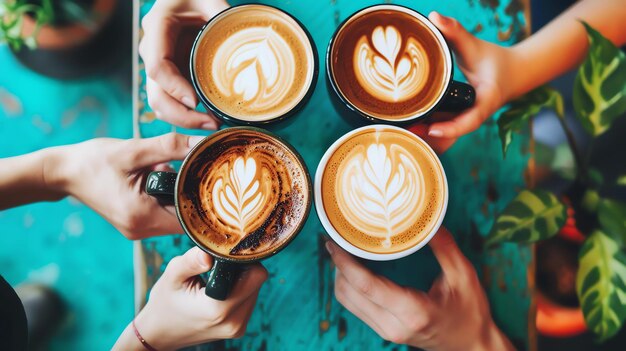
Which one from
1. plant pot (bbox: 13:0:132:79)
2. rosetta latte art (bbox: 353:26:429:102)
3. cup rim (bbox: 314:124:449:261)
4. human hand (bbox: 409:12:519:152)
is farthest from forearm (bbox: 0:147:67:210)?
human hand (bbox: 409:12:519:152)

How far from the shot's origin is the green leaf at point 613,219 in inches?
39.5

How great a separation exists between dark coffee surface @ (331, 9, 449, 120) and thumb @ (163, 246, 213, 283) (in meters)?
0.43

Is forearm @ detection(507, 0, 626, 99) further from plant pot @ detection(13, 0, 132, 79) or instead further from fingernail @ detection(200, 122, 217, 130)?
plant pot @ detection(13, 0, 132, 79)

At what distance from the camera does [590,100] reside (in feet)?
3.19

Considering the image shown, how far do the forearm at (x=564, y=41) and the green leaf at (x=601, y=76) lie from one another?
3.0 inches

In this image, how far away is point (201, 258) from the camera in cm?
79

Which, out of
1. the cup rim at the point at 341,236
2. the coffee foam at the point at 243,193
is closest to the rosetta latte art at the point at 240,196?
the coffee foam at the point at 243,193

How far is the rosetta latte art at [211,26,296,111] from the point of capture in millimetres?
830

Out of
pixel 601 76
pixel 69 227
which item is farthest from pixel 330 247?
pixel 601 76

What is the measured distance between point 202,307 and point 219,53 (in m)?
0.51

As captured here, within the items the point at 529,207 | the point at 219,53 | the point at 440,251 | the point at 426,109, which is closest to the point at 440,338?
the point at 440,251

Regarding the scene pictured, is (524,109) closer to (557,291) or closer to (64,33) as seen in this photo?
(557,291)

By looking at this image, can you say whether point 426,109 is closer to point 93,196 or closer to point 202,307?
point 202,307

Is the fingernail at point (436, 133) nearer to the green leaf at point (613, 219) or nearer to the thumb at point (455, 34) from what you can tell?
the thumb at point (455, 34)
